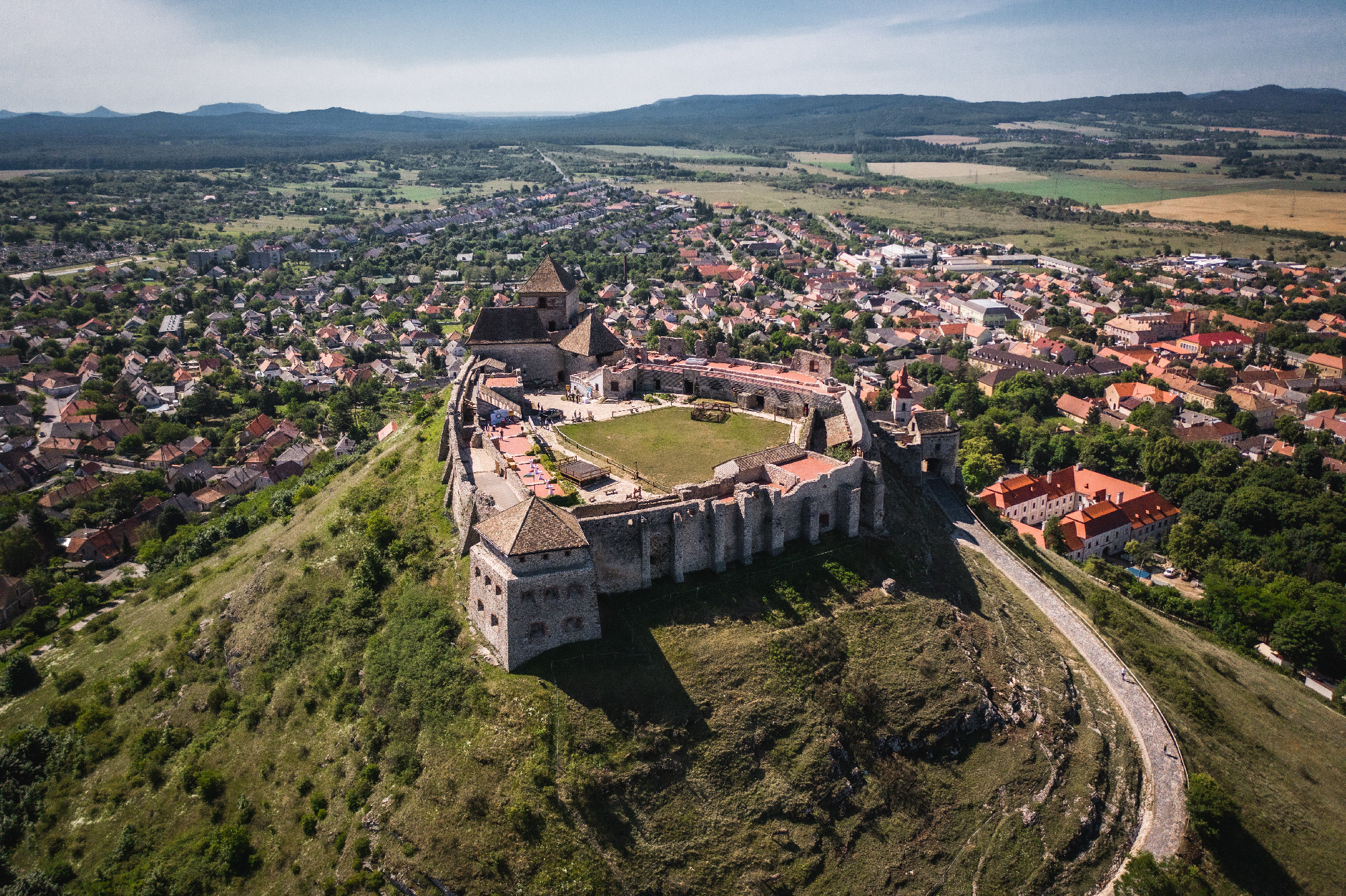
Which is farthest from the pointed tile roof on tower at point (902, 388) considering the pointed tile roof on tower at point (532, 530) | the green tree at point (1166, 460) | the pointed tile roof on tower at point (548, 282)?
the green tree at point (1166, 460)

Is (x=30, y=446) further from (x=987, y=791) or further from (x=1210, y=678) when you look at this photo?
(x=1210, y=678)

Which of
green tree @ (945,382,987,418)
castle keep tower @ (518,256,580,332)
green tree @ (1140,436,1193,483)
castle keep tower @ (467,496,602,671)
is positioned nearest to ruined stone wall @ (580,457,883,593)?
castle keep tower @ (467,496,602,671)

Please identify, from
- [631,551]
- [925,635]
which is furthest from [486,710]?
[925,635]

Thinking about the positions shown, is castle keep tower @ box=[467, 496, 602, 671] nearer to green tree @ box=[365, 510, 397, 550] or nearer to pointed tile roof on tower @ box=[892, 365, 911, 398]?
green tree @ box=[365, 510, 397, 550]

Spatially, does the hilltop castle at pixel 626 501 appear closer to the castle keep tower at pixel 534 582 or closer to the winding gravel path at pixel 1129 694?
the castle keep tower at pixel 534 582

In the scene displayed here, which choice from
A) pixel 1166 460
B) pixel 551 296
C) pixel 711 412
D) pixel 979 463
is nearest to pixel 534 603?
pixel 711 412
